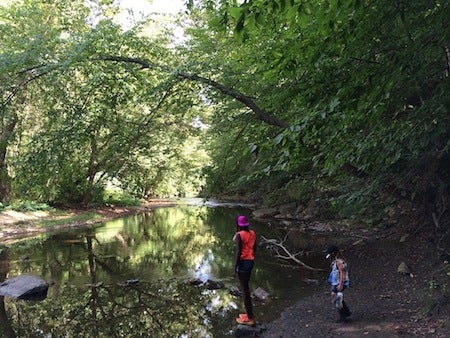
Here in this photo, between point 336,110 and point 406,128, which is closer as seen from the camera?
point 336,110

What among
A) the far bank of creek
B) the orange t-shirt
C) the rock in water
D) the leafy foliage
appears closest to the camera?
the leafy foliage

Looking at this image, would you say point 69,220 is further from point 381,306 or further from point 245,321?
point 381,306

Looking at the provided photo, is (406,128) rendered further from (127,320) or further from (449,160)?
(127,320)

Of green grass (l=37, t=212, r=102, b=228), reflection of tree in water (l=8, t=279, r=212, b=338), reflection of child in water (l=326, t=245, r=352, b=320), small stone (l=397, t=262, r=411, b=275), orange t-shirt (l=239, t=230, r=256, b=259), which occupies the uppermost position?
orange t-shirt (l=239, t=230, r=256, b=259)

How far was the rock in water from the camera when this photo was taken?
1032 cm

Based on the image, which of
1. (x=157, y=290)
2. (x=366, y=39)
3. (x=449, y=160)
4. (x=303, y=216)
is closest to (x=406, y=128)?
(x=366, y=39)

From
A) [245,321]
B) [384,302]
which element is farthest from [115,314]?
[384,302]

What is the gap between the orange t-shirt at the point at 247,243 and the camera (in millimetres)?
7484

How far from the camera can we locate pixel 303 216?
22734 millimetres

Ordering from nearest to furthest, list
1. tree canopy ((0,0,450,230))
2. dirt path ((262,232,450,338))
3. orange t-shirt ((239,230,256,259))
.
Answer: tree canopy ((0,0,450,230)) < dirt path ((262,232,450,338)) < orange t-shirt ((239,230,256,259))

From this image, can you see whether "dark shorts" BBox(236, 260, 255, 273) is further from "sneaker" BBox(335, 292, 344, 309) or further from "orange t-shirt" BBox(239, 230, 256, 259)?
"sneaker" BBox(335, 292, 344, 309)

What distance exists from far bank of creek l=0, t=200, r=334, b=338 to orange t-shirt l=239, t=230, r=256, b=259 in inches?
58.4

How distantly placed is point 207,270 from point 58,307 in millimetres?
4801

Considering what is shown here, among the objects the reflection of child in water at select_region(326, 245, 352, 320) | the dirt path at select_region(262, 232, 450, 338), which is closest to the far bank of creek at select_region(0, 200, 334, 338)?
the dirt path at select_region(262, 232, 450, 338)
